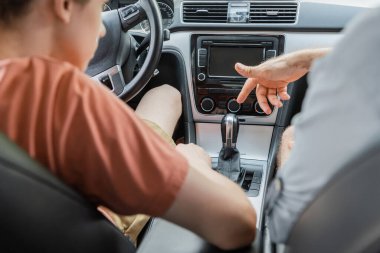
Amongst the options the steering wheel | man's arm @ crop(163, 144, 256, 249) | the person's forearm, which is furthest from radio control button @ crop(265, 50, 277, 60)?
man's arm @ crop(163, 144, 256, 249)

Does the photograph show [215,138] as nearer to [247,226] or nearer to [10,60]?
[247,226]

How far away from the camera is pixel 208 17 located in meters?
1.98

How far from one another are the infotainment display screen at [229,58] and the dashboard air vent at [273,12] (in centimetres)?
11

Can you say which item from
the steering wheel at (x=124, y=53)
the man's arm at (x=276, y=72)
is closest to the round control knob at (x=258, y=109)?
the steering wheel at (x=124, y=53)

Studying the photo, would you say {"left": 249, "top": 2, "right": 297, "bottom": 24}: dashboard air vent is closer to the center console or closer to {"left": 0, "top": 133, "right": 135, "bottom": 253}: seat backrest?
the center console

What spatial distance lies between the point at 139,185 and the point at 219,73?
135 cm

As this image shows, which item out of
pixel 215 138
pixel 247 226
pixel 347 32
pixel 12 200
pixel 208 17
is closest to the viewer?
pixel 347 32

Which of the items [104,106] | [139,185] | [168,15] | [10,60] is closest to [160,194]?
[139,185]

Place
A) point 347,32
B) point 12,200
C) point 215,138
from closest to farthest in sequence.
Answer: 1. point 347,32
2. point 12,200
3. point 215,138

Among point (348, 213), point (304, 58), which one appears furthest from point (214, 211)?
point (304, 58)

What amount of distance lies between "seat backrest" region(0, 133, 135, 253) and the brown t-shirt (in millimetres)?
26

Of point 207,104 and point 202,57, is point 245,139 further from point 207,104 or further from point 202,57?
point 202,57

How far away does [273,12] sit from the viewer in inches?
75.1

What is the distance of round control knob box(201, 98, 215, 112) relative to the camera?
2083mm
